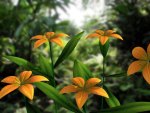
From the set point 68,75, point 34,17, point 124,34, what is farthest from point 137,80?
point 34,17

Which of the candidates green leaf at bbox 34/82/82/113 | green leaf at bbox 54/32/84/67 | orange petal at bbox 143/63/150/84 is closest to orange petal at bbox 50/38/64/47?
green leaf at bbox 54/32/84/67

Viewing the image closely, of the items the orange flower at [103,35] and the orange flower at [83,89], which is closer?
the orange flower at [83,89]

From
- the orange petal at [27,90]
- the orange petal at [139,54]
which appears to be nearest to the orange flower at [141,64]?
the orange petal at [139,54]

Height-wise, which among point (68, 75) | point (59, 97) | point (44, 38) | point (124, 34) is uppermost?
point (44, 38)

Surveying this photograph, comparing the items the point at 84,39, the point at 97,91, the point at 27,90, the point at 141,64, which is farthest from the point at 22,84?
the point at 84,39

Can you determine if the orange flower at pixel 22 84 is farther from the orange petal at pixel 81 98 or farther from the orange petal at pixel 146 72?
the orange petal at pixel 146 72

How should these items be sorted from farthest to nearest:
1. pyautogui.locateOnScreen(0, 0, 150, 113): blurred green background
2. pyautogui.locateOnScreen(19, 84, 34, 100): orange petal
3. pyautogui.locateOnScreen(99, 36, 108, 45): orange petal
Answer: pyautogui.locateOnScreen(0, 0, 150, 113): blurred green background
pyautogui.locateOnScreen(99, 36, 108, 45): orange petal
pyautogui.locateOnScreen(19, 84, 34, 100): orange petal

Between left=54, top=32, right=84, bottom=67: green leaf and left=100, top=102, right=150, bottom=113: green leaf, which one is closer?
left=100, top=102, right=150, bottom=113: green leaf

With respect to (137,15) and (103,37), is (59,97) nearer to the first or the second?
(103,37)

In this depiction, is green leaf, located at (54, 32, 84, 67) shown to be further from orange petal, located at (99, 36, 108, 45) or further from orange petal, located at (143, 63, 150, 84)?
orange petal, located at (143, 63, 150, 84)
